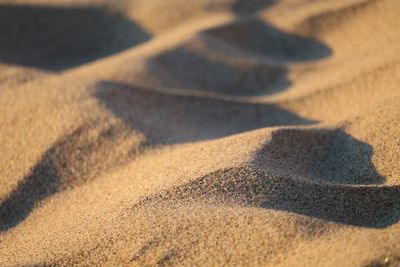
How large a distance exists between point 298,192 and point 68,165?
0.83m

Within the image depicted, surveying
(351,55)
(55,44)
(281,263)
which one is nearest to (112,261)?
(281,263)

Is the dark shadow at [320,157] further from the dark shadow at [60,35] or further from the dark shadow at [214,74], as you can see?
the dark shadow at [60,35]

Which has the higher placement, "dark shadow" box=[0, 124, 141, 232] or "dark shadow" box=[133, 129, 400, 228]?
"dark shadow" box=[133, 129, 400, 228]

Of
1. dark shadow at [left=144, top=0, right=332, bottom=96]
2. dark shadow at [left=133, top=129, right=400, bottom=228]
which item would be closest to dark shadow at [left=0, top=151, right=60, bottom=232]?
dark shadow at [left=133, top=129, right=400, bottom=228]

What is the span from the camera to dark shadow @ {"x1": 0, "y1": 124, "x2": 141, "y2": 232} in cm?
141

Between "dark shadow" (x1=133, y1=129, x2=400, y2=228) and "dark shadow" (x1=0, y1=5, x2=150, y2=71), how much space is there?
1548 millimetres

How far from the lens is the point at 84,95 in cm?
172

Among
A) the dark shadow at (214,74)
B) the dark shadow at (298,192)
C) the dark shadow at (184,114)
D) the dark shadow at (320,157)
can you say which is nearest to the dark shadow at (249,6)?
the dark shadow at (214,74)

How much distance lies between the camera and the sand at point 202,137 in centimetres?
105

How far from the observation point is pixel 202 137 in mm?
1652

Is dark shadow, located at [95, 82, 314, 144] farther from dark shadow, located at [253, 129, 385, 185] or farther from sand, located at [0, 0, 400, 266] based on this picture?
dark shadow, located at [253, 129, 385, 185]

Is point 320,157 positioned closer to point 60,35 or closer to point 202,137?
point 202,137

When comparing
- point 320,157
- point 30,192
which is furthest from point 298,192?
point 30,192

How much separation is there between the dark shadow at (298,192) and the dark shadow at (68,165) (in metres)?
0.36
